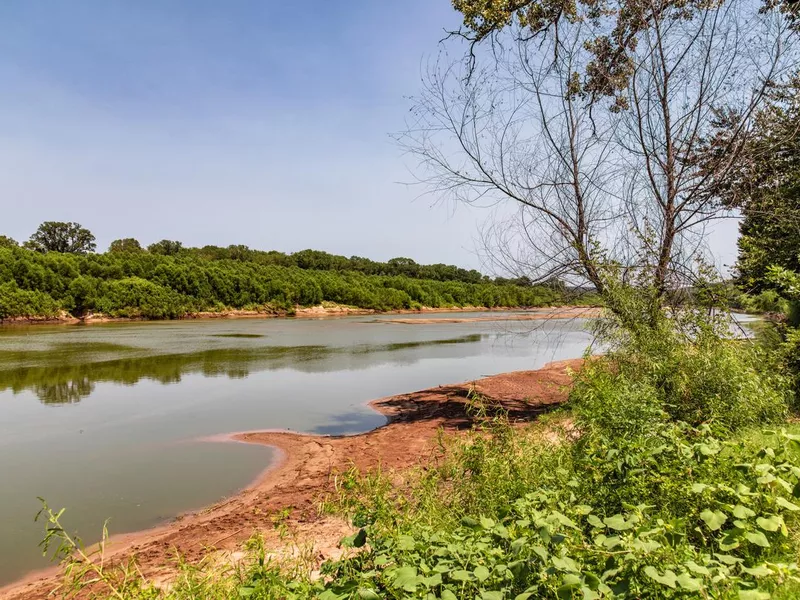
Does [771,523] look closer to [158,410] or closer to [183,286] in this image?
[158,410]

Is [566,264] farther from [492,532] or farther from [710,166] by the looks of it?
[492,532]

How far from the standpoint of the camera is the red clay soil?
481cm

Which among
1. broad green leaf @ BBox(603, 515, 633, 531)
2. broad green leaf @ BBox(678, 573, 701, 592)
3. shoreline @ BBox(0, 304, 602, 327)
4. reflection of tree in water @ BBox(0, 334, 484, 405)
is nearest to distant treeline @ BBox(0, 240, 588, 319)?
shoreline @ BBox(0, 304, 602, 327)

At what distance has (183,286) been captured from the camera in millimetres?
51281

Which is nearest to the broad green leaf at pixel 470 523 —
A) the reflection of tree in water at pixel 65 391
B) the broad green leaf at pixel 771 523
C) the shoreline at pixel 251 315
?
Result: the broad green leaf at pixel 771 523

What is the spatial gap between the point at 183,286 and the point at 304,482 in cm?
4914

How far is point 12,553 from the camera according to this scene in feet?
17.1

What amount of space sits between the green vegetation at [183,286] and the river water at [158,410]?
18.2 feet

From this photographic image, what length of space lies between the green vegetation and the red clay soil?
3.49 m

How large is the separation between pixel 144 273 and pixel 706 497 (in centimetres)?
5474

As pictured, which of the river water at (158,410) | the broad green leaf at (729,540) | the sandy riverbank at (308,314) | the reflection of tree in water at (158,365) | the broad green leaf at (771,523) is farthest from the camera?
the reflection of tree in water at (158,365)

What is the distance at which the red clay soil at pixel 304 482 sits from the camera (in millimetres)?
4812

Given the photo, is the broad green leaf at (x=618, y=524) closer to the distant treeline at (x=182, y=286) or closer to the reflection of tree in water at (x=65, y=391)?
the reflection of tree in water at (x=65, y=391)

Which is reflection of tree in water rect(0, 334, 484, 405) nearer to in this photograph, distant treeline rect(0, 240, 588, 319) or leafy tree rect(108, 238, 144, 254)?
distant treeline rect(0, 240, 588, 319)
